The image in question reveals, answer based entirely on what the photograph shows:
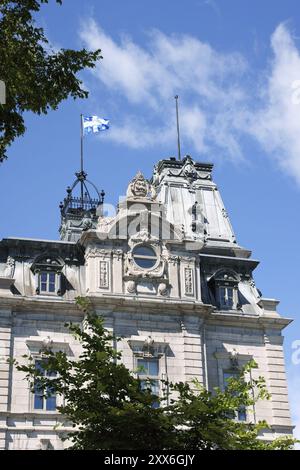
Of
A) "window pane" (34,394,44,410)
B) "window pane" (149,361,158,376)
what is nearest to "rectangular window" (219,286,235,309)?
"window pane" (149,361,158,376)

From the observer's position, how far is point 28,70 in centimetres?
2048

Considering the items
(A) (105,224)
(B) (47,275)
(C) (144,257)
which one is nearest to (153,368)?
(C) (144,257)

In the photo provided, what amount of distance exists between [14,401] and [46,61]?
21.2 m

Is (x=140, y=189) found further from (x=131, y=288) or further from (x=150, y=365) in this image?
(x=150, y=365)

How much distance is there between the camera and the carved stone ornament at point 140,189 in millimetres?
43878

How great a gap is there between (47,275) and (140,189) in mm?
6522

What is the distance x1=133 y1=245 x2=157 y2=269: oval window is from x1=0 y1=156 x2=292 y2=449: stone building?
5 cm

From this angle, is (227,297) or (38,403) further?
(227,297)

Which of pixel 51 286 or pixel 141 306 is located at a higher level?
pixel 51 286

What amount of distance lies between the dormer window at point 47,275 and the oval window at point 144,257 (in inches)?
148

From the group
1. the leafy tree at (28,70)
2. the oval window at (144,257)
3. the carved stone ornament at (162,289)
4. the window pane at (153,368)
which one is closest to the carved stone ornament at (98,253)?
the oval window at (144,257)

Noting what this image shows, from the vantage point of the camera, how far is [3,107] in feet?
67.8

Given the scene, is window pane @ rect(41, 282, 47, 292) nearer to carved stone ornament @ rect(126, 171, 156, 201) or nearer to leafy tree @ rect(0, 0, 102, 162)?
carved stone ornament @ rect(126, 171, 156, 201)
